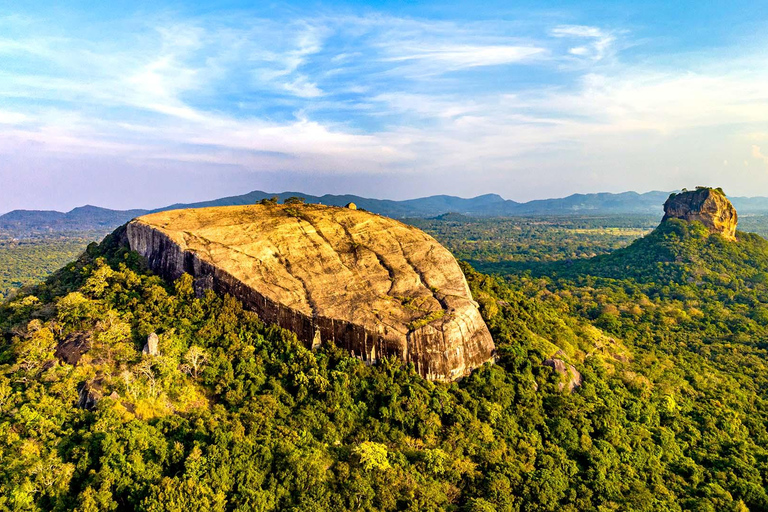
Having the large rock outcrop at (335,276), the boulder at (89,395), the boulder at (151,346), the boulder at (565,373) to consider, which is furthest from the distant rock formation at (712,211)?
the boulder at (89,395)

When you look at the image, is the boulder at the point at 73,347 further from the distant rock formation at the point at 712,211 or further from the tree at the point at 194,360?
the distant rock formation at the point at 712,211

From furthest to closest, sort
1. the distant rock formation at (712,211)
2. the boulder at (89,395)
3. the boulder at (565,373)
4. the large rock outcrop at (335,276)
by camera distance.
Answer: the distant rock formation at (712,211), the boulder at (565,373), the large rock outcrop at (335,276), the boulder at (89,395)

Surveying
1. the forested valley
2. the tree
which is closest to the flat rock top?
the forested valley

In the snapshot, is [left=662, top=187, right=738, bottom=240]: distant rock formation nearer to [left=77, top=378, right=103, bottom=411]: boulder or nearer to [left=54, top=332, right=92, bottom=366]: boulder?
[left=77, top=378, right=103, bottom=411]: boulder

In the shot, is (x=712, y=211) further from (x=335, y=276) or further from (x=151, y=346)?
(x=151, y=346)

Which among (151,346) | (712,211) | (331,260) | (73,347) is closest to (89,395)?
(151,346)

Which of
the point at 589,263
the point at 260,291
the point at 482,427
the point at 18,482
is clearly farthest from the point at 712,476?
the point at 589,263
